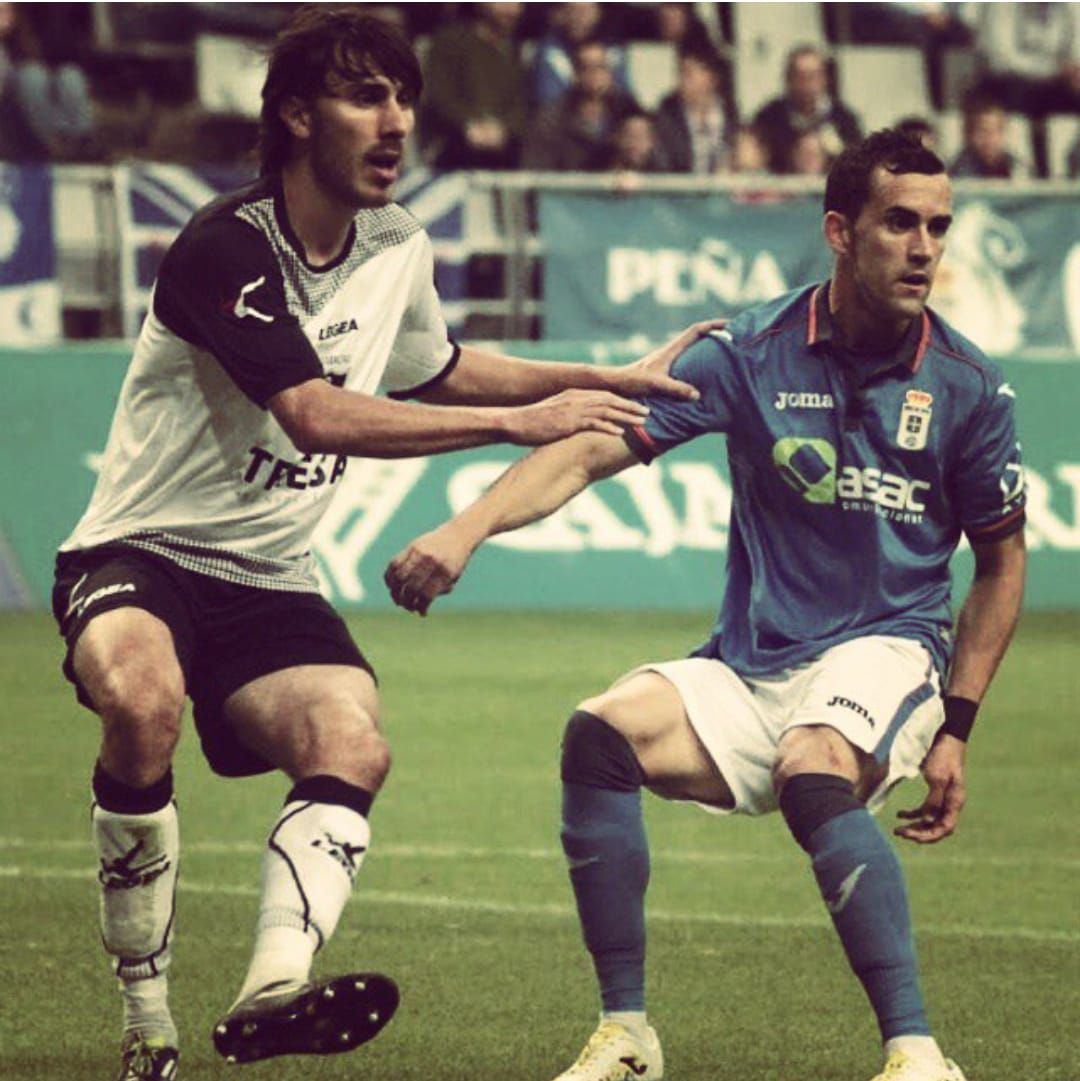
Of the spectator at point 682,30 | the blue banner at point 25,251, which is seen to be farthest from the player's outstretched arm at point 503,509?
the spectator at point 682,30

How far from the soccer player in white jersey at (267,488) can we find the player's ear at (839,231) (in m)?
0.47

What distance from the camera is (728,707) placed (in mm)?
6301

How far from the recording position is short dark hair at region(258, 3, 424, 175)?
19.7 feet

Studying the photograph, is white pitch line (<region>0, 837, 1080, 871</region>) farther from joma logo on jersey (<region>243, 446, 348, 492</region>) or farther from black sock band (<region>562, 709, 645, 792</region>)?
joma logo on jersey (<region>243, 446, 348, 492</region>)

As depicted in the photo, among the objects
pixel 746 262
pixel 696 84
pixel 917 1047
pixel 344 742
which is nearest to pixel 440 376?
pixel 344 742

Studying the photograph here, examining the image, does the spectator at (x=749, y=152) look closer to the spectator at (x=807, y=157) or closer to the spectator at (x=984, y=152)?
the spectator at (x=807, y=157)

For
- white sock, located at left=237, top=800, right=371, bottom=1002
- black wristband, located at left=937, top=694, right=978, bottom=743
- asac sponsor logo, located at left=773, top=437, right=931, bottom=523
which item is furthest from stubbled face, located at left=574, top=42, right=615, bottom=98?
white sock, located at left=237, top=800, right=371, bottom=1002

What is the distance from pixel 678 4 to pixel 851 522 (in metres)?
13.9

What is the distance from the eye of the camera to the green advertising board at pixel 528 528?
14867 mm

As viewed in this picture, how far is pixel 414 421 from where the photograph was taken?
5746mm

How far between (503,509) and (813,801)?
0.93 metres

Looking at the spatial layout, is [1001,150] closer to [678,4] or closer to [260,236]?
A: [678,4]

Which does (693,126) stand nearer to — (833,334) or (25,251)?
(25,251)

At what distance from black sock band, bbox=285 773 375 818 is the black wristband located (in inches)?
52.1
